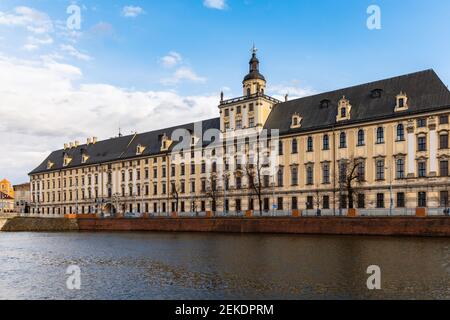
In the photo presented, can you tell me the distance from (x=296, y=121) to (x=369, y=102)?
464 inches

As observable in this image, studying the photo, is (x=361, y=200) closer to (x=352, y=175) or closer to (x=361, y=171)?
(x=352, y=175)

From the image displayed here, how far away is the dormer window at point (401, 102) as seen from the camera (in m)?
60.0

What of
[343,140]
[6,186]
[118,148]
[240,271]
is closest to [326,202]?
[343,140]

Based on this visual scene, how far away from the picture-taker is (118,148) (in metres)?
107

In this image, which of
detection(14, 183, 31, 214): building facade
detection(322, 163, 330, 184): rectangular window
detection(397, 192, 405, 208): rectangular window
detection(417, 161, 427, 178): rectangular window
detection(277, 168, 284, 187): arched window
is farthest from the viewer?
detection(14, 183, 31, 214): building facade

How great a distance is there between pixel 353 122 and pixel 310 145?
26.1ft

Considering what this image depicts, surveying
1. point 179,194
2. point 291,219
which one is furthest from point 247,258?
point 179,194

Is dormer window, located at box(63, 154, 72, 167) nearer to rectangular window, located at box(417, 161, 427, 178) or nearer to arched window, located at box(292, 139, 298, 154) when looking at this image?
arched window, located at box(292, 139, 298, 154)

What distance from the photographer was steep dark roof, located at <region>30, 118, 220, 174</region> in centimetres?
9581

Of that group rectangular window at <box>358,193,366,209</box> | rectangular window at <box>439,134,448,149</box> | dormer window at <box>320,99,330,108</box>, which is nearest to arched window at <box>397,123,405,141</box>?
rectangular window at <box>439,134,448,149</box>

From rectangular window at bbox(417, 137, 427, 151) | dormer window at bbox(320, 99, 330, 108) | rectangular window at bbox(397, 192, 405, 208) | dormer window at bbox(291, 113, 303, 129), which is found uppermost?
dormer window at bbox(320, 99, 330, 108)

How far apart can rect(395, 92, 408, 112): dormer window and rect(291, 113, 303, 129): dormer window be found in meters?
15.7

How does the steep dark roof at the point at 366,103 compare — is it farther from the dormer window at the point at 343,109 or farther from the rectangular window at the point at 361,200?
the rectangular window at the point at 361,200

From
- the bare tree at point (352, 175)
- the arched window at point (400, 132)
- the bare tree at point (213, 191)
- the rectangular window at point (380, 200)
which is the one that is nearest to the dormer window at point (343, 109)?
the bare tree at point (352, 175)
